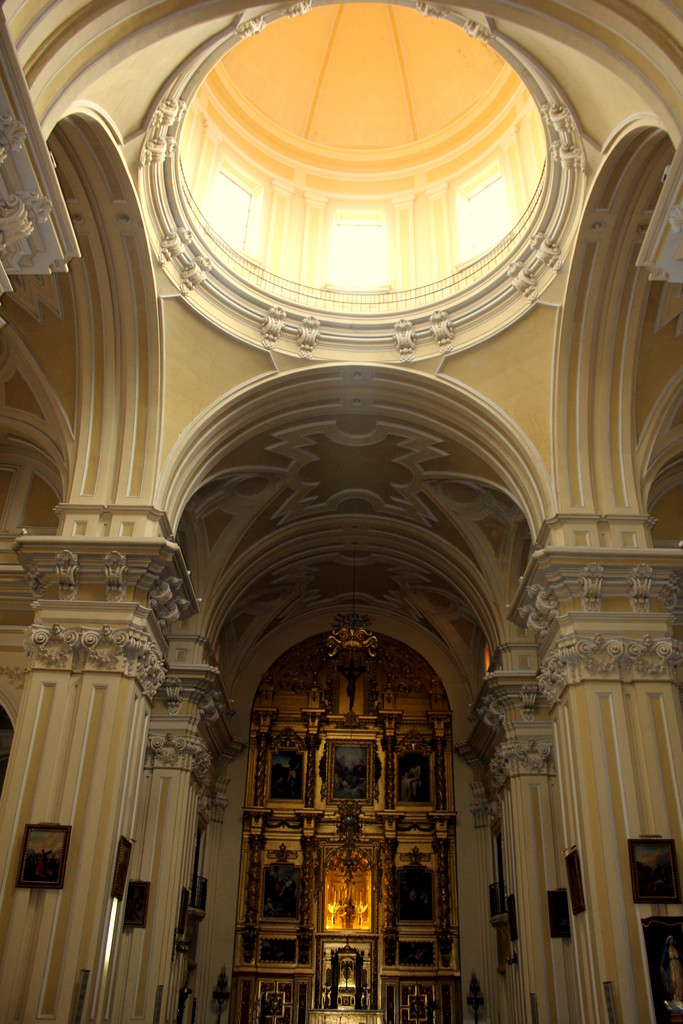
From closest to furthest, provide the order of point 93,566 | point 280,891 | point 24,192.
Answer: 1. point 24,192
2. point 93,566
3. point 280,891

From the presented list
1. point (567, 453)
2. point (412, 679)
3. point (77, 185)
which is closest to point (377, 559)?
point (412, 679)

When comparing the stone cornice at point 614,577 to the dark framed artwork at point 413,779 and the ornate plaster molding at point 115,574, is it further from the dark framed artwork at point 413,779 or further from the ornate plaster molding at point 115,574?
the dark framed artwork at point 413,779

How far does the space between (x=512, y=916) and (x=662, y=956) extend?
22.3 ft

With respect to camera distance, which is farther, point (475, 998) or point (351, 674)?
point (351, 674)

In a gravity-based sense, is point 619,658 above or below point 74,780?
above

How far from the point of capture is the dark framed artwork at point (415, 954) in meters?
19.3

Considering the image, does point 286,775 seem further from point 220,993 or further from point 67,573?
point 67,573

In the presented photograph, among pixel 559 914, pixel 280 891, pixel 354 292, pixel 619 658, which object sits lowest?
pixel 559 914

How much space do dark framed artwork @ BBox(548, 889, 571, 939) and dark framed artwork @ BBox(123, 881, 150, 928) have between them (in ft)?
20.6

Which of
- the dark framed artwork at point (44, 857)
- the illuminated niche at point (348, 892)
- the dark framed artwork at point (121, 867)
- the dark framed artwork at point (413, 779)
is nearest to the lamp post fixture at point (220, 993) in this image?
the illuminated niche at point (348, 892)

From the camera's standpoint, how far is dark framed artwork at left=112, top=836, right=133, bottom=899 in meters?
10.5

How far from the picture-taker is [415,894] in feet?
66.0

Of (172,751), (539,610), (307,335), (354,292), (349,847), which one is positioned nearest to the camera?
(539,610)

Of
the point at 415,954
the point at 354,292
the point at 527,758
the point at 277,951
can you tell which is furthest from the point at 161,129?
the point at 415,954
